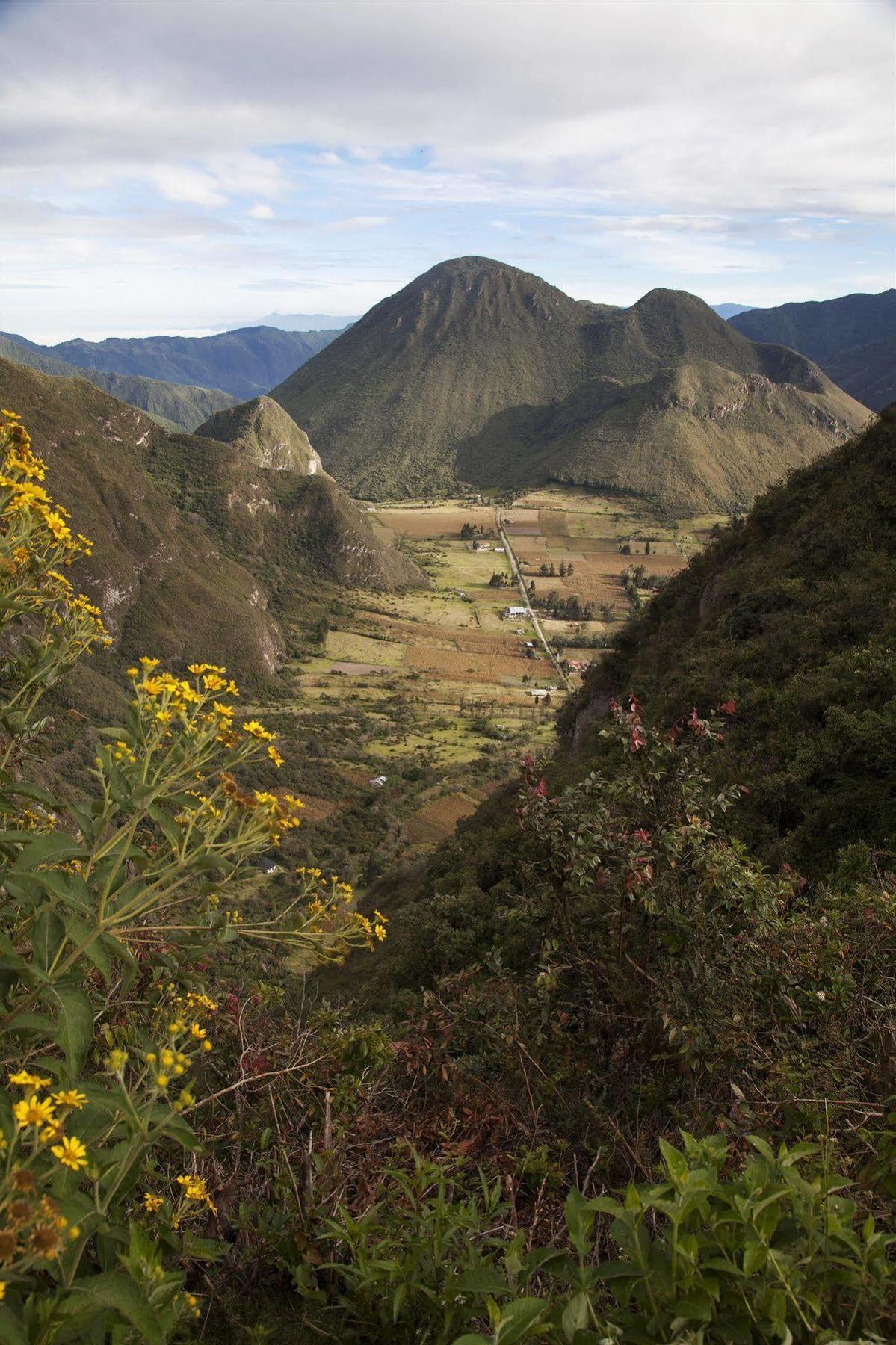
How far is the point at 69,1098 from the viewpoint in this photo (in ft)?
6.21

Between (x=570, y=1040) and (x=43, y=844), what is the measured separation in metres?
3.77

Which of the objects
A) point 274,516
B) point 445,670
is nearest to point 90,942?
point 445,670

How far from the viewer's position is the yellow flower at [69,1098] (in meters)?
1.88

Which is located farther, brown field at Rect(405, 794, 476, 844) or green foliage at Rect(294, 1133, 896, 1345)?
brown field at Rect(405, 794, 476, 844)

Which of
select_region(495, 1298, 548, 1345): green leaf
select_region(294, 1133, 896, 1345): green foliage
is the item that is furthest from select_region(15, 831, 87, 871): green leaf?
select_region(495, 1298, 548, 1345): green leaf

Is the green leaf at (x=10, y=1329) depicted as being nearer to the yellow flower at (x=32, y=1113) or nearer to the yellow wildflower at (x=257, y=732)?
A: the yellow flower at (x=32, y=1113)

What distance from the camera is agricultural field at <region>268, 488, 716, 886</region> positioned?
5506cm

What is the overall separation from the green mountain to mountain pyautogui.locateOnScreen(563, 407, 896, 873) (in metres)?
51.4

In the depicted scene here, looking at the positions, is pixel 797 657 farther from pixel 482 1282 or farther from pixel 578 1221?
pixel 482 1282

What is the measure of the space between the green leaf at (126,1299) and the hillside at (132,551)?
83.7 m

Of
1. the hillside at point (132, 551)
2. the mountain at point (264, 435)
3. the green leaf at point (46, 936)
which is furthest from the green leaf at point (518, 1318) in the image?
the mountain at point (264, 435)

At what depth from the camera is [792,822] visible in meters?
11.8

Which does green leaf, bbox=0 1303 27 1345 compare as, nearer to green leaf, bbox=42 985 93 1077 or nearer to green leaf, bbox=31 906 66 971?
green leaf, bbox=42 985 93 1077

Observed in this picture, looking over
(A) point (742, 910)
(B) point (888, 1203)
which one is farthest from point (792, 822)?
(B) point (888, 1203)
